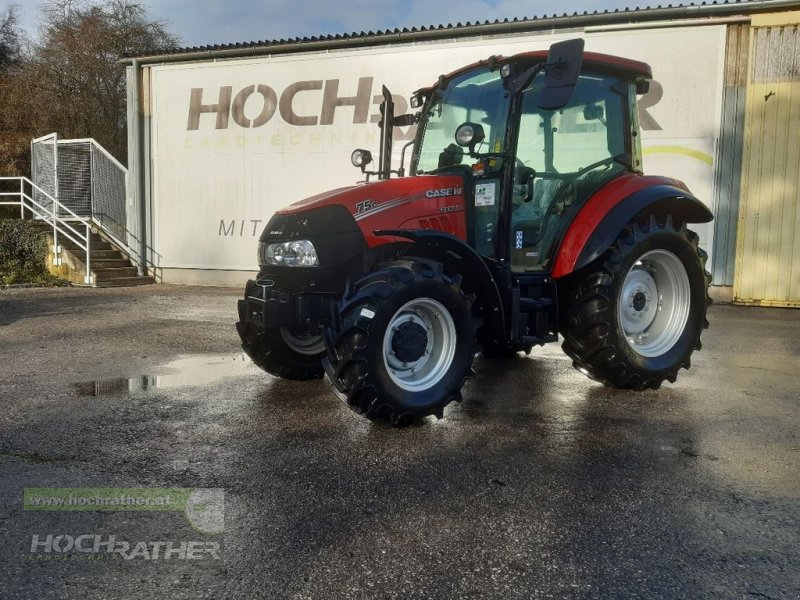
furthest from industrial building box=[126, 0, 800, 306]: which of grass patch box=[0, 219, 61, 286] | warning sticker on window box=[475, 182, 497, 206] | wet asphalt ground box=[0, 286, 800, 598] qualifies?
warning sticker on window box=[475, 182, 497, 206]

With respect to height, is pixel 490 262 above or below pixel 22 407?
above

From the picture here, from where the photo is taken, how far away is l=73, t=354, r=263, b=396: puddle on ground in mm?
5598

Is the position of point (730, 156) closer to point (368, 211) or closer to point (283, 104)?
point (283, 104)

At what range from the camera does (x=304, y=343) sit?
5578mm

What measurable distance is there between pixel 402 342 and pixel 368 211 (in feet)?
2.84

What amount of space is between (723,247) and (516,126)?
27.7 feet

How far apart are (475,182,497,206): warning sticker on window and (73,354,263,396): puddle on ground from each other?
2.53 meters

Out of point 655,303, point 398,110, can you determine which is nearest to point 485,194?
point 655,303

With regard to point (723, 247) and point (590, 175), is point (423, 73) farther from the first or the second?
point (590, 175)

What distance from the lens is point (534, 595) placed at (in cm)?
242

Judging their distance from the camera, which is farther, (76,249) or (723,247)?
(76,249)

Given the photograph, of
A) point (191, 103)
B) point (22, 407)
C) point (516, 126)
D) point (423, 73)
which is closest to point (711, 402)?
point (516, 126)

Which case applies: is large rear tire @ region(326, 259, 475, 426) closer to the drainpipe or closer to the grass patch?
the grass patch

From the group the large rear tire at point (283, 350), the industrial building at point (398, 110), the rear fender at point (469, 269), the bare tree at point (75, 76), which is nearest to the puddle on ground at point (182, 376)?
the large rear tire at point (283, 350)
